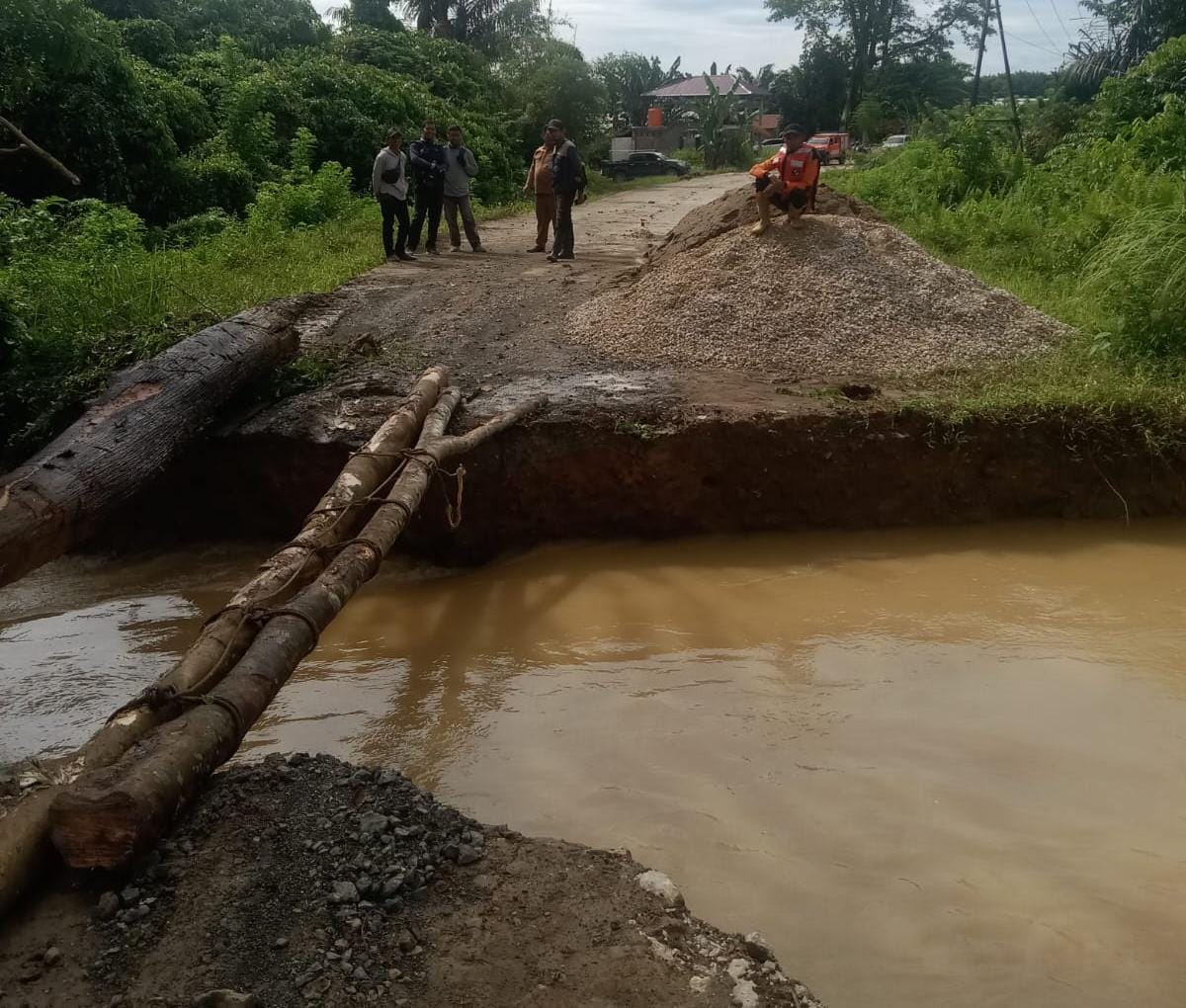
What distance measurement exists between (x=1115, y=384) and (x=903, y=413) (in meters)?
1.39

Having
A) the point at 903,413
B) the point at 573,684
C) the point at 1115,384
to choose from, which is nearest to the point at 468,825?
the point at 573,684

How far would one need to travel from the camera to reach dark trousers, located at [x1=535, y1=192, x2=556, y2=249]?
11.7 metres

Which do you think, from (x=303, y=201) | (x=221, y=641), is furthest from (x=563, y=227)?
(x=221, y=641)

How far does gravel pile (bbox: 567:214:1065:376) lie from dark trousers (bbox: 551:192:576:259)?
2501 mm

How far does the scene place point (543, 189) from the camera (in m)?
11.5

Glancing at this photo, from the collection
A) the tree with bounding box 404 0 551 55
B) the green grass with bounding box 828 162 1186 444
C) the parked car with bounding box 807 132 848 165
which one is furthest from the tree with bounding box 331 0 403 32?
the green grass with bounding box 828 162 1186 444

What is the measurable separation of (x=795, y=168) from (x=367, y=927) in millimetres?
7699

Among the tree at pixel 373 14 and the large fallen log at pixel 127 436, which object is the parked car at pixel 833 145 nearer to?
the tree at pixel 373 14

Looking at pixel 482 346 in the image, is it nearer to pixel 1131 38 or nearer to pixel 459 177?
pixel 459 177

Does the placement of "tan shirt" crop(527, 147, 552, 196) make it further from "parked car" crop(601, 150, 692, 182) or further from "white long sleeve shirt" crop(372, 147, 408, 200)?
"parked car" crop(601, 150, 692, 182)

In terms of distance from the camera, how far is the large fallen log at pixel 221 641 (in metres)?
2.78

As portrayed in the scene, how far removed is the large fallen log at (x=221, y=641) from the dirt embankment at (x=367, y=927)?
17 centimetres

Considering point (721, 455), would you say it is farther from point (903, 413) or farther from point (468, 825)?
point (468, 825)

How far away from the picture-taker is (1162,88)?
14.7 metres
